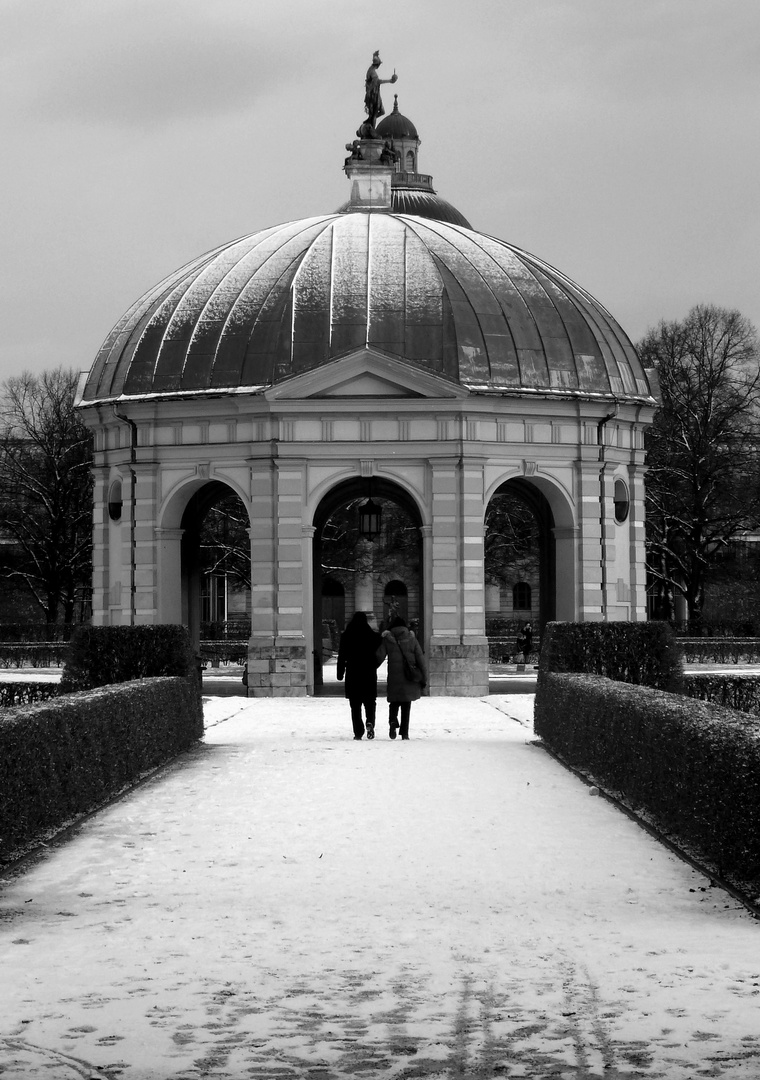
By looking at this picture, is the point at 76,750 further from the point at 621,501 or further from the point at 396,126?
the point at 396,126

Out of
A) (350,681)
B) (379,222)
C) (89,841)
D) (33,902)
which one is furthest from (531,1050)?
(379,222)

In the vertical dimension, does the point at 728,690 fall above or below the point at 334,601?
below

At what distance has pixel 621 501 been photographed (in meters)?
37.6

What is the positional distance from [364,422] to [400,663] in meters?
11.8

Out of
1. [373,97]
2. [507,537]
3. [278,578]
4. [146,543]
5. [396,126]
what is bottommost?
[278,578]

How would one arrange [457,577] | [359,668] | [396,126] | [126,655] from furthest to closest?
[396,126], [457,577], [126,655], [359,668]

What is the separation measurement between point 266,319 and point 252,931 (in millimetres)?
26326

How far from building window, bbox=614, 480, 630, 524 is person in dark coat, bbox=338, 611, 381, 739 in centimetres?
1543

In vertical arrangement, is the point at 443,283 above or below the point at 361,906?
above

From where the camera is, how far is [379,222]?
123ft

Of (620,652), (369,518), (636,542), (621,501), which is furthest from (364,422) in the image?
(620,652)

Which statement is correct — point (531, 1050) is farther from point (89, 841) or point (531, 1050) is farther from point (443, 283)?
A: point (443, 283)

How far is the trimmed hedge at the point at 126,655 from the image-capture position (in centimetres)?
2398

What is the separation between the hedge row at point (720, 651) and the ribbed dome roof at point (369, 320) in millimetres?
9858
